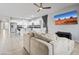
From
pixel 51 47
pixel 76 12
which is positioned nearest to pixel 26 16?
pixel 51 47

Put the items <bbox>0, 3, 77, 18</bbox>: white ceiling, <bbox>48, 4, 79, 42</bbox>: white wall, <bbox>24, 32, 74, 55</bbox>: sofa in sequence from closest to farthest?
1. <bbox>24, 32, 74, 55</bbox>: sofa
2. <bbox>0, 3, 77, 18</bbox>: white ceiling
3. <bbox>48, 4, 79, 42</bbox>: white wall

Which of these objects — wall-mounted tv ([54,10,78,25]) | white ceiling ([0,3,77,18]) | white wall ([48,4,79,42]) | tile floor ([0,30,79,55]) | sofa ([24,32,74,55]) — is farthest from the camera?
tile floor ([0,30,79,55])

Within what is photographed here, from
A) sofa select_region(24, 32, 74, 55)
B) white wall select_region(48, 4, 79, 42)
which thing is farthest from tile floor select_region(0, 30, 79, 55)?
sofa select_region(24, 32, 74, 55)

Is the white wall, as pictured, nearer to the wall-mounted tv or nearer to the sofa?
the wall-mounted tv

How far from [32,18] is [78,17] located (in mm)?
1293

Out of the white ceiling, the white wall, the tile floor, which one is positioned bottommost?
the tile floor

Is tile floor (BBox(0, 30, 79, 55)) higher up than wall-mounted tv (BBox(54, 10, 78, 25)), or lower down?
lower down

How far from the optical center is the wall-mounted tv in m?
3.34

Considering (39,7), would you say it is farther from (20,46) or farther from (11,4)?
(20,46)

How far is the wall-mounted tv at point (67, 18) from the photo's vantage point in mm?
3340

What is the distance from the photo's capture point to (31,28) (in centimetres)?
334

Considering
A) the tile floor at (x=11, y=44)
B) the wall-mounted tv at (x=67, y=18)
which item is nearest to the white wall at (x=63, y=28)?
the wall-mounted tv at (x=67, y=18)

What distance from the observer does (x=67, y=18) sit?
3381 mm

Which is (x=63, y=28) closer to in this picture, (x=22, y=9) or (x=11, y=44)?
(x=22, y=9)
